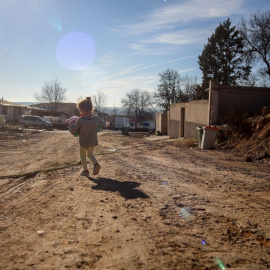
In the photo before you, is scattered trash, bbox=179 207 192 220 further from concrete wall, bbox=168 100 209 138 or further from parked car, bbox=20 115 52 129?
parked car, bbox=20 115 52 129

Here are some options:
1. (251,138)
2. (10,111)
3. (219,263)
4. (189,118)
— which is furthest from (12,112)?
(219,263)

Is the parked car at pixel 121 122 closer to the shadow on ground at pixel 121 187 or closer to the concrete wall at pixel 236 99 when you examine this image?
the concrete wall at pixel 236 99

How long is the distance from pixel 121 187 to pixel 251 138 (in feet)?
25.1

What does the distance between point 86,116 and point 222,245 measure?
365 centimetres

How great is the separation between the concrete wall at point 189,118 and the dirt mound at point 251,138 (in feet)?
12.6

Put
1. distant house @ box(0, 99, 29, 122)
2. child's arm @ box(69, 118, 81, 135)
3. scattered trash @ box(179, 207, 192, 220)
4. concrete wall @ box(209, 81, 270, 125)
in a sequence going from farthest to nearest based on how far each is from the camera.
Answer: distant house @ box(0, 99, 29, 122), concrete wall @ box(209, 81, 270, 125), child's arm @ box(69, 118, 81, 135), scattered trash @ box(179, 207, 192, 220)

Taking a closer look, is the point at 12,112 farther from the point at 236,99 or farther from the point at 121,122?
the point at 236,99

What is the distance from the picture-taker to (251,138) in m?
10.6

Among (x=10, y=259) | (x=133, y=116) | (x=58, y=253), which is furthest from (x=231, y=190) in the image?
(x=133, y=116)

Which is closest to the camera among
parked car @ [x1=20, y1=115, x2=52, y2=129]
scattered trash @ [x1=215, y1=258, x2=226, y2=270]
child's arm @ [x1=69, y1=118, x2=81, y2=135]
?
scattered trash @ [x1=215, y1=258, x2=226, y2=270]

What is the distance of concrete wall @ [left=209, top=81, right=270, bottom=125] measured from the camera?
14.6m

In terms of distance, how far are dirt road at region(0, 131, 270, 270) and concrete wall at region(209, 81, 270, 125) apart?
10051mm

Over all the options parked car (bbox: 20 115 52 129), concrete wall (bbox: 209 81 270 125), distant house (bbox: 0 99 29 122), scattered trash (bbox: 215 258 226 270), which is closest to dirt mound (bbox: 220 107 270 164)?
concrete wall (bbox: 209 81 270 125)

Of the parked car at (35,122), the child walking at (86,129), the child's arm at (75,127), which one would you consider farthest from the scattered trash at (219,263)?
the parked car at (35,122)
